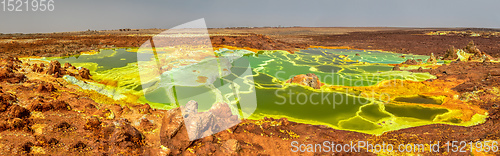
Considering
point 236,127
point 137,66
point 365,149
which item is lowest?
point 365,149

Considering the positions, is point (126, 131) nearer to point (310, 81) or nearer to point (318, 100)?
point (318, 100)

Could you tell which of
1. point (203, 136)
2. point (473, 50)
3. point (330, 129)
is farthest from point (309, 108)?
point (473, 50)

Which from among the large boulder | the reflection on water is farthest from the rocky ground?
the large boulder

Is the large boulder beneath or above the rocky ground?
above

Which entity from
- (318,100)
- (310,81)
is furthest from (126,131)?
(310,81)

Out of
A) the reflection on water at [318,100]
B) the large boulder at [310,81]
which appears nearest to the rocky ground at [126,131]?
the reflection on water at [318,100]

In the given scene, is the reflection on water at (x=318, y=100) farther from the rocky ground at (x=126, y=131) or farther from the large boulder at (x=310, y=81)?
the rocky ground at (x=126, y=131)

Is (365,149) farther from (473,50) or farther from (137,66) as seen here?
(473,50)

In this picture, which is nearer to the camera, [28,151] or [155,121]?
[28,151]

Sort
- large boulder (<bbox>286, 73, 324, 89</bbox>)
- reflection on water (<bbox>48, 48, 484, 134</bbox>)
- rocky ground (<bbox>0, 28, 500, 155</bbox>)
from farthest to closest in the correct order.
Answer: large boulder (<bbox>286, 73, 324, 89</bbox>) < reflection on water (<bbox>48, 48, 484, 134</bbox>) < rocky ground (<bbox>0, 28, 500, 155</bbox>)

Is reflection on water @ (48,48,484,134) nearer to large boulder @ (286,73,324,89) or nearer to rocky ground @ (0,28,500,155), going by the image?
large boulder @ (286,73,324,89)

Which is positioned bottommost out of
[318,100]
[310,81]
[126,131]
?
[318,100]
